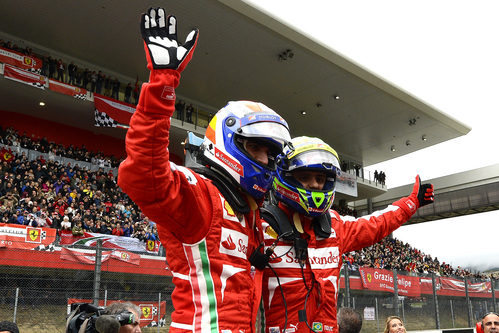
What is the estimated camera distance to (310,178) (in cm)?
339

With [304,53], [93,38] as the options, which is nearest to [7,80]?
[93,38]

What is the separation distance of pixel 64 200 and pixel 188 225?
12.7 metres

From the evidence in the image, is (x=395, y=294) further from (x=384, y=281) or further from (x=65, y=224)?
(x=65, y=224)

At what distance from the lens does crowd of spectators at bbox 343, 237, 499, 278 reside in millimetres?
22984

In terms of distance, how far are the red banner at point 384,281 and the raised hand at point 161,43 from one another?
29.6 feet

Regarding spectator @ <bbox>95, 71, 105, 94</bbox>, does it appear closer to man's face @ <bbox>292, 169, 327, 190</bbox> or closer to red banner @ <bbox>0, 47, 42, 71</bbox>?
red banner @ <bbox>0, 47, 42, 71</bbox>

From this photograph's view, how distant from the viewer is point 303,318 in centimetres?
300

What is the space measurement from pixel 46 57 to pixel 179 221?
54.5 feet

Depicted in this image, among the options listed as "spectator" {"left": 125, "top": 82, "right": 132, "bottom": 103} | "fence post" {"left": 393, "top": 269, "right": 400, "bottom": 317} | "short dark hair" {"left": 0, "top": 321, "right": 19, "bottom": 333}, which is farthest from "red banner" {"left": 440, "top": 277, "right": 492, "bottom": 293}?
"spectator" {"left": 125, "top": 82, "right": 132, "bottom": 103}

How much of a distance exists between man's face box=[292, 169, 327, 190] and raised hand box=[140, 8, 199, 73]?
5.70ft

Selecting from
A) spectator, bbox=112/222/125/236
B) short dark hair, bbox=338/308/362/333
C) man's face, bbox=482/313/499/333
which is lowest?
man's face, bbox=482/313/499/333

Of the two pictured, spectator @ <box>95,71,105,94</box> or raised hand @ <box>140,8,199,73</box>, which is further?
spectator @ <box>95,71,105,94</box>

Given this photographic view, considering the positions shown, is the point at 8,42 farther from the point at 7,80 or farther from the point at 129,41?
the point at 129,41

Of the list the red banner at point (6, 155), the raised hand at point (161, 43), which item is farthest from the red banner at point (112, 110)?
the raised hand at point (161, 43)
